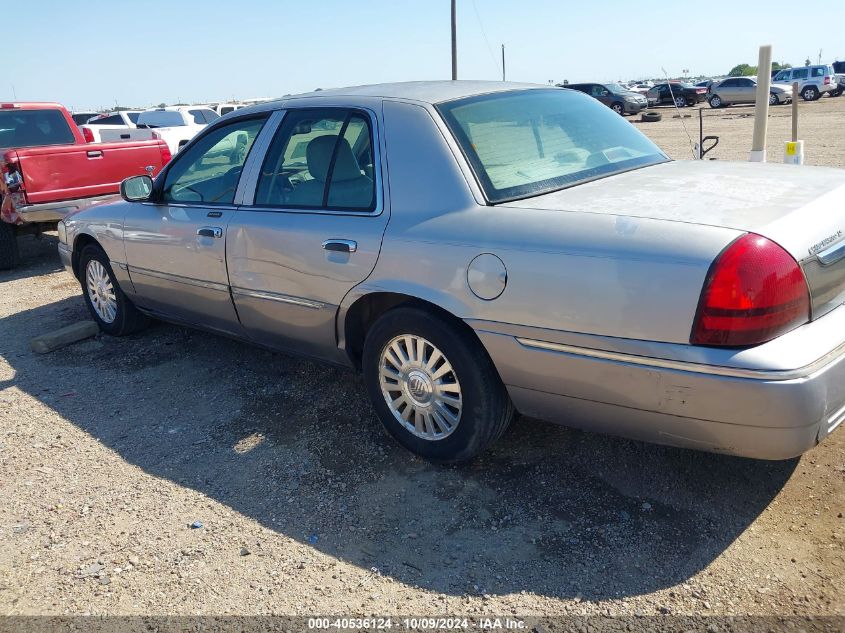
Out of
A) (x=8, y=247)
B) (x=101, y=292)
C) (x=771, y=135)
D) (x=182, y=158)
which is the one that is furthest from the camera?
(x=771, y=135)

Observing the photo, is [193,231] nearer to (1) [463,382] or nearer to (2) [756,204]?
(1) [463,382]

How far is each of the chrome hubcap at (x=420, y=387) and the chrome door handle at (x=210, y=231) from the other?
1.36 metres

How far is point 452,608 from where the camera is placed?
8.59 feet

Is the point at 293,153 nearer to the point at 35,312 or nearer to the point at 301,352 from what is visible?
the point at 301,352

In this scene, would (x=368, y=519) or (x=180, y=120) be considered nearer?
(x=368, y=519)

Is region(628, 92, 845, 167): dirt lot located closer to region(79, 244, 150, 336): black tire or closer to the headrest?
the headrest

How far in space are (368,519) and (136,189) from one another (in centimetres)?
298

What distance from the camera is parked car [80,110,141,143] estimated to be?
48.5 ft

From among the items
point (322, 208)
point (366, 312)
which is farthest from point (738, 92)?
point (366, 312)

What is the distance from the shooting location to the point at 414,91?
3.79 m

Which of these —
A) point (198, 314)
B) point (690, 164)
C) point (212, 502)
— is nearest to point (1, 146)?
point (198, 314)

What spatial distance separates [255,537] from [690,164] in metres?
2.79

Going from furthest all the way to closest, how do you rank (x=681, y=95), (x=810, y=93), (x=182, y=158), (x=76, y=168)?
(x=681, y=95), (x=810, y=93), (x=76, y=168), (x=182, y=158)

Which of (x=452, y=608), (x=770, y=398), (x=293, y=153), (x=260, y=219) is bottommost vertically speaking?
(x=452, y=608)
